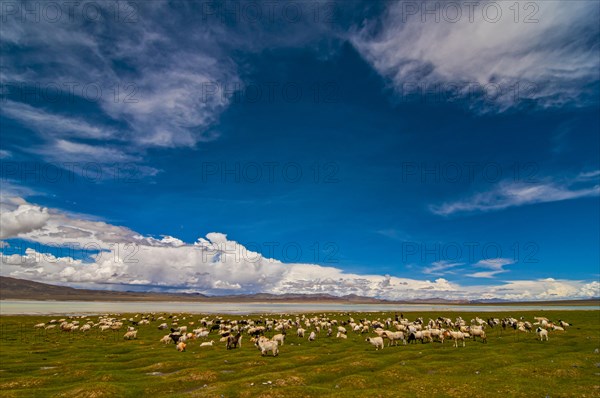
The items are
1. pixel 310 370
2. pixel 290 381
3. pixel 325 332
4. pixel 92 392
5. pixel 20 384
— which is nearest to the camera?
pixel 92 392

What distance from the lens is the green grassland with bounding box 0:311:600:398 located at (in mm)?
20922

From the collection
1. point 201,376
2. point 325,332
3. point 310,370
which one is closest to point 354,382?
point 310,370

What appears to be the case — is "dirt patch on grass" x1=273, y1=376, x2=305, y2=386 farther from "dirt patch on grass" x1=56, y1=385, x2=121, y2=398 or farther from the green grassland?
"dirt patch on grass" x1=56, y1=385, x2=121, y2=398

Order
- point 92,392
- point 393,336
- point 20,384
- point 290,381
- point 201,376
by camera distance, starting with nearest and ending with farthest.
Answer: point 92,392 → point 290,381 → point 20,384 → point 201,376 → point 393,336

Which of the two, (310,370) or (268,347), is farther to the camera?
(268,347)

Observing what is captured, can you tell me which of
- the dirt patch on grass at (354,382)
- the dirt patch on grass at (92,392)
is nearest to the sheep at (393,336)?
the dirt patch on grass at (354,382)

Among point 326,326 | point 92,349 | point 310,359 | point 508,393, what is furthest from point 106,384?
point 326,326

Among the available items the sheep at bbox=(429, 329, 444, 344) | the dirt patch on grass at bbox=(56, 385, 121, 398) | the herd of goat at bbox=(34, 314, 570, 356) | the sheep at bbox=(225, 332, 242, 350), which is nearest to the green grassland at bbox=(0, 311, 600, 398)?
the dirt patch on grass at bbox=(56, 385, 121, 398)

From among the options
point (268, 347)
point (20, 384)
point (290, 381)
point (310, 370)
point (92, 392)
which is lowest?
point (20, 384)

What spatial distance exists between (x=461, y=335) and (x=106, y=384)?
110 ft

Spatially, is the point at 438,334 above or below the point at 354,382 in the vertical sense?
above

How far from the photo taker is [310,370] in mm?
26594

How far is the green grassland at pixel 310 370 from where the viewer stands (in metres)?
20.9

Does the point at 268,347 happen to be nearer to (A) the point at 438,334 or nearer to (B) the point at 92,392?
(B) the point at 92,392
